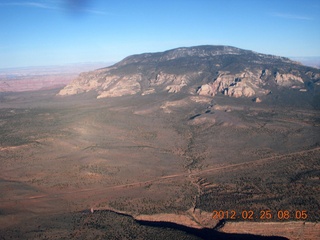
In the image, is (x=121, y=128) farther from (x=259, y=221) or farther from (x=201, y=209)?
(x=259, y=221)

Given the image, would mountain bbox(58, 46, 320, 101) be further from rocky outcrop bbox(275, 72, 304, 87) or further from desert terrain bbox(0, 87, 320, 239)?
desert terrain bbox(0, 87, 320, 239)

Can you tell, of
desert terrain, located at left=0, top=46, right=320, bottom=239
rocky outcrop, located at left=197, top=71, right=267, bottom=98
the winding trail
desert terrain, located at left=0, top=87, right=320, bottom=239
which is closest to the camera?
desert terrain, located at left=0, top=46, right=320, bottom=239

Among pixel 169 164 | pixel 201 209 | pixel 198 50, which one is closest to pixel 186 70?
pixel 198 50

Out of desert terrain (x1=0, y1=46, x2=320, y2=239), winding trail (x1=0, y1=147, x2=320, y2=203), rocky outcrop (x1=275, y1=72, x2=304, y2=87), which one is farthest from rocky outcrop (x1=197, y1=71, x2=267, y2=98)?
→ winding trail (x1=0, y1=147, x2=320, y2=203)
